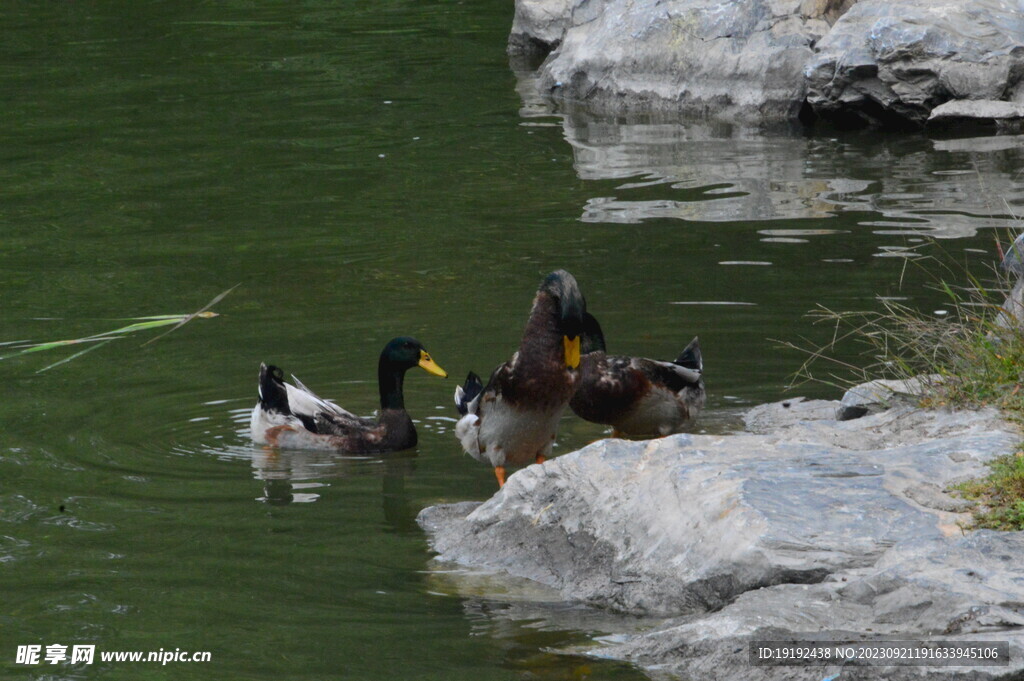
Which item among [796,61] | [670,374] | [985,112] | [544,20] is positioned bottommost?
[670,374]

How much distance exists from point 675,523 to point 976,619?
119cm

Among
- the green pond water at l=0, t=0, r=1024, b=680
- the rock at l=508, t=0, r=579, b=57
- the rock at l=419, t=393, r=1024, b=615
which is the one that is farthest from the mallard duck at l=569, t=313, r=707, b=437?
the rock at l=508, t=0, r=579, b=57

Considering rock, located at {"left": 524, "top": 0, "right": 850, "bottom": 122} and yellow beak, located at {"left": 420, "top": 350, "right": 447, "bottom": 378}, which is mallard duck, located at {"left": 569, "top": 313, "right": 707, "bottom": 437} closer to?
yellow beak, located at {"left": 420, "top": 350, "right": 447, "bottom": 378}

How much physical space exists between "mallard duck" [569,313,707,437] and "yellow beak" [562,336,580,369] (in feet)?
2.37

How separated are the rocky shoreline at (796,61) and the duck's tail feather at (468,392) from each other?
28.0 feet

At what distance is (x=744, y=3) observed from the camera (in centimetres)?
1683

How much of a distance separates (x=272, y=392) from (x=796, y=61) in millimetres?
9604

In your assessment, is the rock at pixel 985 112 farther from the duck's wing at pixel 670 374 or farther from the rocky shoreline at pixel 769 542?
the rocky shoreline at pixel 769 542

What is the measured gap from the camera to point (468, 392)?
26.5 ft

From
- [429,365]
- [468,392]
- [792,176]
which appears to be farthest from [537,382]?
[792,176]

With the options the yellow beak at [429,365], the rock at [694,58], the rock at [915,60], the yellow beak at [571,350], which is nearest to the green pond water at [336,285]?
the yellow beak at [429,365]

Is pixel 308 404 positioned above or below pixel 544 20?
below

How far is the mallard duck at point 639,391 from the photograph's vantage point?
7.94 metres

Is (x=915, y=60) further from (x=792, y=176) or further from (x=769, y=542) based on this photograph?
(x=769, y=542)
